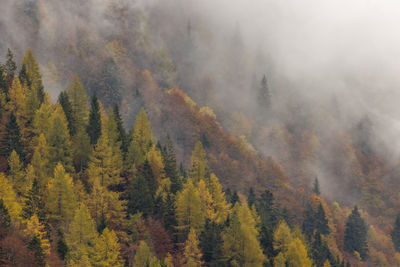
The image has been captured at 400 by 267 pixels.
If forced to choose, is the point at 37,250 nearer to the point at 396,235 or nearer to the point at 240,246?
the point at 240,246

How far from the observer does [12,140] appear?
7288 cm

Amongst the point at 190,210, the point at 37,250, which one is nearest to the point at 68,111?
the point at 190,210

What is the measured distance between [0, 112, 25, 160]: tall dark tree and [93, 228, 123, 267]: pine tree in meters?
22.3

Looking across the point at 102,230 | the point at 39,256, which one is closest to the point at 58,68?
the point at 102,230

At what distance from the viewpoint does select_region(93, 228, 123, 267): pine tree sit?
59.3m

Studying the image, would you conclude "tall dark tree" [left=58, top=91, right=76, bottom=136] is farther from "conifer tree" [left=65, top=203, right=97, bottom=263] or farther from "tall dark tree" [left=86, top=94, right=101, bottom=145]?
"conifer tree" [left=65, top=203, right=97, bottom=263]

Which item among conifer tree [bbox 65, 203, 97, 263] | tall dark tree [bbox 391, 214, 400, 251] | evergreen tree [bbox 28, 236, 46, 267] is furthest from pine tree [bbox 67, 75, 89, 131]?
tall dark tree [bbox 391, 214, 400, 251]

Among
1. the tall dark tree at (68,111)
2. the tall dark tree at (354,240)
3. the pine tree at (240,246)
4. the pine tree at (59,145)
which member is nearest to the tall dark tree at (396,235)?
the tall dark tree at (354,240)

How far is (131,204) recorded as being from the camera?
7281 cm

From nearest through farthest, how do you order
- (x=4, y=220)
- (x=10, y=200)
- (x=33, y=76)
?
(x=4, y=220), (x=10, y=200), (x=33, y=76)

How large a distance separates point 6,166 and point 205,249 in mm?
32836

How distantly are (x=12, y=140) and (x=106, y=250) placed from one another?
84.2 ft

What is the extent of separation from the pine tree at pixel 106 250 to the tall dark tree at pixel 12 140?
22270 mm

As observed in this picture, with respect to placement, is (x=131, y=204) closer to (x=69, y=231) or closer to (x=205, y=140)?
(x=69, y=231)
